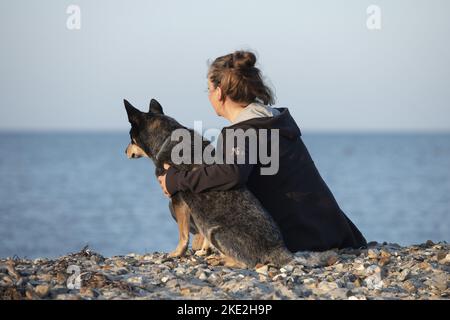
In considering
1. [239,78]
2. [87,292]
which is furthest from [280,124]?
[87,292]

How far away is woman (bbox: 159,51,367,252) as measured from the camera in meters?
7.38

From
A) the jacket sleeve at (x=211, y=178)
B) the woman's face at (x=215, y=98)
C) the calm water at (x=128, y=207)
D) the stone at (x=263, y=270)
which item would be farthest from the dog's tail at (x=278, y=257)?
the calm water at (x=128, y=207)

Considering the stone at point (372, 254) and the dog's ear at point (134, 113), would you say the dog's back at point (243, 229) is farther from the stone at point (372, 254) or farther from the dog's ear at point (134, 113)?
the dog's ear at point (134, 113)

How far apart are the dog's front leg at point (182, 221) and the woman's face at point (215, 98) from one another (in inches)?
40.5

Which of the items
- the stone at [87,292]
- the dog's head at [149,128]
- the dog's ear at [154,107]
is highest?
the dog's ear at [154,107]

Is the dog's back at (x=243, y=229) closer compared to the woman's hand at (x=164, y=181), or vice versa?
the dog's back at (x=243, y=229)

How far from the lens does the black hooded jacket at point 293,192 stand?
7.38m

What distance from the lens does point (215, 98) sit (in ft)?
24.7

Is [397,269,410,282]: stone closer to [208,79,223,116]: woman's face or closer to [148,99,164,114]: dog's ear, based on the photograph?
[208,79,223,116]: woman's face

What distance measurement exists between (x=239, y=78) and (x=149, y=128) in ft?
4.65

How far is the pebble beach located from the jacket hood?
1238mm

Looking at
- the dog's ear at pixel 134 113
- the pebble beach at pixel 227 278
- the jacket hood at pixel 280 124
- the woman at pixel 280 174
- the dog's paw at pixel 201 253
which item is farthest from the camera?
the dog's ear at pixel 134 113
